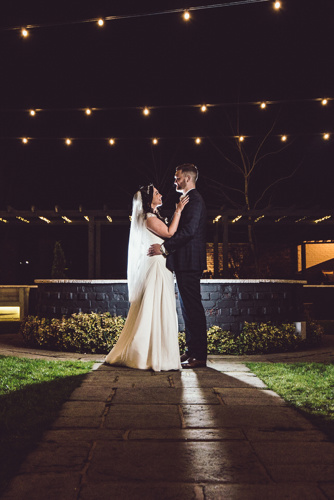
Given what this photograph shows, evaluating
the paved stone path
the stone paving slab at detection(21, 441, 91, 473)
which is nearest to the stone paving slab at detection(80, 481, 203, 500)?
the paved stone path

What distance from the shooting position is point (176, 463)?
7.03 feet

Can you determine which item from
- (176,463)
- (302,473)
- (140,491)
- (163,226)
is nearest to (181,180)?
(163,226)

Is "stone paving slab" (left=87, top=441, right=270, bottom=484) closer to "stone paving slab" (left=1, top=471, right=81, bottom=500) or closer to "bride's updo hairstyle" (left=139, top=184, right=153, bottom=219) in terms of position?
"stone paving slab" (left=1, top=471, right=81, bottom=500)

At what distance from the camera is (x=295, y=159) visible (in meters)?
16.8

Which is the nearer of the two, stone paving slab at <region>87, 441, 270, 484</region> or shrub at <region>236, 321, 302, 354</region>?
stone paving slab at <region>87, 441, 270, 484</region>

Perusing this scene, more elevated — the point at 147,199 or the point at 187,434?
the point at 147,199

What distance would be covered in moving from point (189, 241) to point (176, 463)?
3102 millimetres

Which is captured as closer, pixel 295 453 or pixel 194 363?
pixel 295 453

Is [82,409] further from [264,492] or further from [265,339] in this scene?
[265,339]

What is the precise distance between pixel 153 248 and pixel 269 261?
15.8 metres

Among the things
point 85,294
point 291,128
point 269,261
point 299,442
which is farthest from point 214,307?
point 269,261

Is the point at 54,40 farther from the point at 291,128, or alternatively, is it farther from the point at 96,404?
the point at 291,128

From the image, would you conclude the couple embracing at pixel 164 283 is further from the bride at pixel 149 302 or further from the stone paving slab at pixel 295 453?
the stone paving slab at pixel 295 453

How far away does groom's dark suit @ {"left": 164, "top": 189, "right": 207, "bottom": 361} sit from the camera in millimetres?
4922
